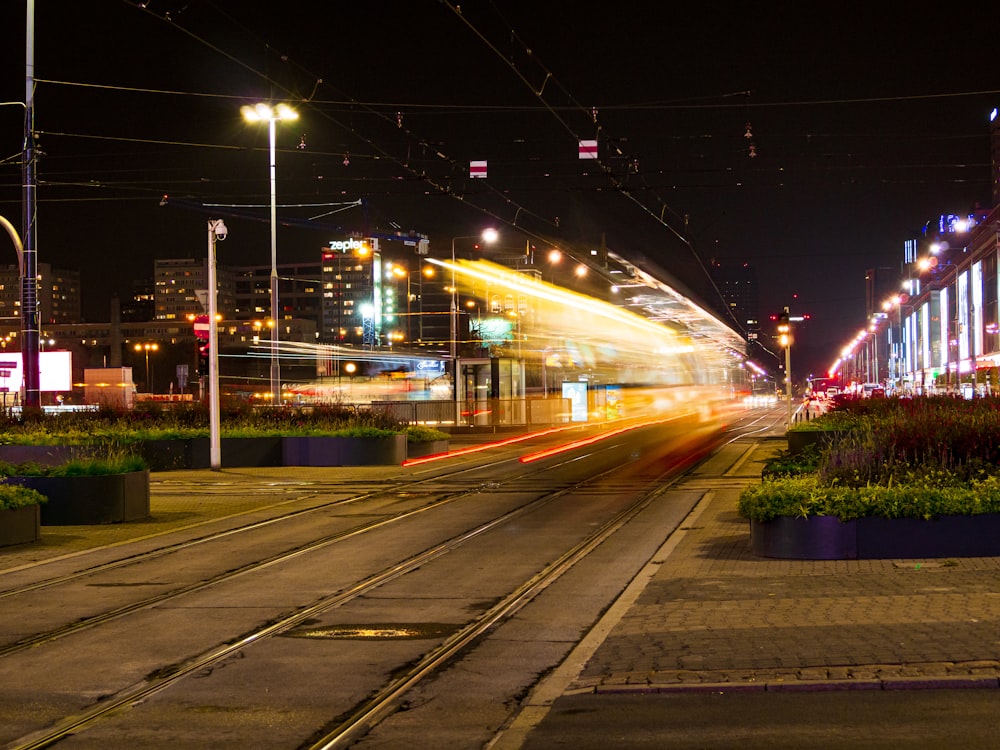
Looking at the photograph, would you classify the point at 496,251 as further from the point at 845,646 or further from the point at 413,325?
the point at 845,646

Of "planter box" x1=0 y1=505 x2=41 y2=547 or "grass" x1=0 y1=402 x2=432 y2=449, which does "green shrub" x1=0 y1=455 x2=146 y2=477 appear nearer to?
"planter box" x1=0 y1=505 x2=41 y2=547

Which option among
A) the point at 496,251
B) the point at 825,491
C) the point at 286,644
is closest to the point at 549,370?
the point at 496,251

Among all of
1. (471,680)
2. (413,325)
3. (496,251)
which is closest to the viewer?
(471,680)

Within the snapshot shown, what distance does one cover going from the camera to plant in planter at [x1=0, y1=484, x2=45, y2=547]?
16.3 metres

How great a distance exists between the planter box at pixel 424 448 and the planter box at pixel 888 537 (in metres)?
23.0

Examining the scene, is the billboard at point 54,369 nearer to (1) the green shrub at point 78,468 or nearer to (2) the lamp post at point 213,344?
(2) the lamp post at point 213,344

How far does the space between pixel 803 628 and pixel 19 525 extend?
38.3 feet

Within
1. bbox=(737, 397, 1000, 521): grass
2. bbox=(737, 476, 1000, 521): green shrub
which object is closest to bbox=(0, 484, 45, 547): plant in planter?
bbox=(737, 397, 1000, 521): grass

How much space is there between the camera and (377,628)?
407 inches

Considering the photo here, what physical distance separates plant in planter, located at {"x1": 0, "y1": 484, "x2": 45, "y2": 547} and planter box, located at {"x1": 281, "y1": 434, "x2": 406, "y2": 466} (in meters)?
16.1

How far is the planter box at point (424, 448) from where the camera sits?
35.6m

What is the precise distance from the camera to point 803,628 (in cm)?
928

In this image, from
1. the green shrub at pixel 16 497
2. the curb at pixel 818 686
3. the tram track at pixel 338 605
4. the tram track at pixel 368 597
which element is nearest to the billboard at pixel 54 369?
Result: the tram track at pixel 368 597

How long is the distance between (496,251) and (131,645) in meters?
42.2
